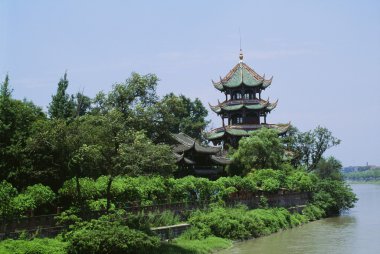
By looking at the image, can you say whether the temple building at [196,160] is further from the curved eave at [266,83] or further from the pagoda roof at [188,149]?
the curved eave at [266,83]

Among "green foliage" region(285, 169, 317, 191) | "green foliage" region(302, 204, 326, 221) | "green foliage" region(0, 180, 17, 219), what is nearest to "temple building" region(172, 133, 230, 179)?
"green foliage" region(285, 169, 317, 191)

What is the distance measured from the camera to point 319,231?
35438 mm

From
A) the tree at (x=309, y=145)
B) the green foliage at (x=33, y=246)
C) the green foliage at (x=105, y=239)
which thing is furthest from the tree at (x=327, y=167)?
the green foliage at (x=33, y=246)

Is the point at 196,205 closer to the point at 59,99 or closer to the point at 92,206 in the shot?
the point at 92,206

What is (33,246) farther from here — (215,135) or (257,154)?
(215,135)

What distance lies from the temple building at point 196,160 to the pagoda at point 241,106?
33.4ft

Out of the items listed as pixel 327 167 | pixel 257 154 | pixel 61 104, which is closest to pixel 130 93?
pixel 61 104

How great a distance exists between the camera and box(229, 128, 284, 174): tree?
1722 inches

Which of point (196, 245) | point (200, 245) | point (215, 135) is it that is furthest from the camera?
point (215, 135)

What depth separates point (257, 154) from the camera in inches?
1731

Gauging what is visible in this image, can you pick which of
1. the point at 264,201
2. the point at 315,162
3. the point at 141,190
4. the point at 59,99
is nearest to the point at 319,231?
the point at 264,201

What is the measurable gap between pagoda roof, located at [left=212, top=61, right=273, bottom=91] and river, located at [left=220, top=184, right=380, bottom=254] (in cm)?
2163

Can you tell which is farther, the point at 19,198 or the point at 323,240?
the point at 323,240

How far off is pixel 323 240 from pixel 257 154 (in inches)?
564
